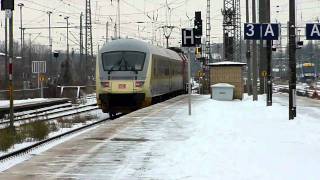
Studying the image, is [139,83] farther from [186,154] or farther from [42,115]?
[186,154]

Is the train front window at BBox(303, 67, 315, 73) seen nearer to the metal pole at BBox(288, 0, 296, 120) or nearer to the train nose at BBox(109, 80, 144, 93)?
the train nose at BBox(109, 80, 144, 93)

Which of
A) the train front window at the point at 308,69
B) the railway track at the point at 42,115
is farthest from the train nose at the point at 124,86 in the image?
the train front window at the point at 308,69

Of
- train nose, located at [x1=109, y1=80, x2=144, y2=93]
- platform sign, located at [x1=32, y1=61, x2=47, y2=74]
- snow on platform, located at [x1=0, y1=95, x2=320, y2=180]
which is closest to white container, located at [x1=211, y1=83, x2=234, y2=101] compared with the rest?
train nose, located at [x1=109, y1=80, x2=144, y2=93]

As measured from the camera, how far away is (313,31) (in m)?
17.5

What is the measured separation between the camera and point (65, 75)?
57.0 m

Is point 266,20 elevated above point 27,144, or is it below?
above

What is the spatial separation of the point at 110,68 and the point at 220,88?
32.0ft

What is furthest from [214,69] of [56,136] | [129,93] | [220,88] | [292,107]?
[56,136]

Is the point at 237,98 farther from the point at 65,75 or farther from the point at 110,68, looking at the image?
the point at 65,75

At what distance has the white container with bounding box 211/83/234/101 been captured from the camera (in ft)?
109

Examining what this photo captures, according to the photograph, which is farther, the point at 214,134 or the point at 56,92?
the point at 56,92

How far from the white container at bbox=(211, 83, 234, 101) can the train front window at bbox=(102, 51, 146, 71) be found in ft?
28.2

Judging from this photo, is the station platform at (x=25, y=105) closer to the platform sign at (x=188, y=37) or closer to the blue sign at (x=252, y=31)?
the platform sign at (x=188, y=37)

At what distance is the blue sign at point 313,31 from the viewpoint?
17.4 meters
